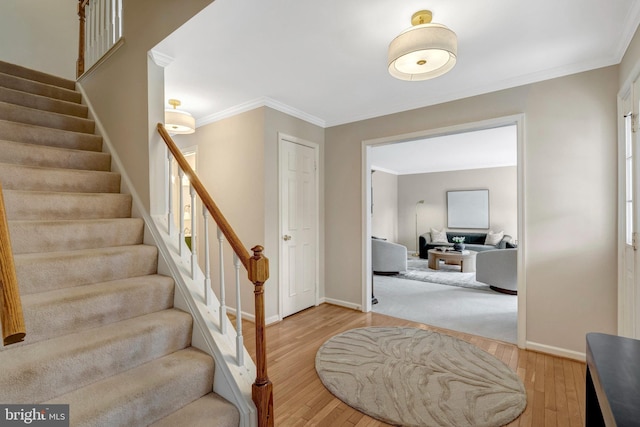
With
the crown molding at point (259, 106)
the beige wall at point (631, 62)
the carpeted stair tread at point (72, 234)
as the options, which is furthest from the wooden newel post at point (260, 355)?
the beige wall at point (631, 62)

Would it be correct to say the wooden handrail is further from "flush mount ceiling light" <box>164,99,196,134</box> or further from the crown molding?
the crown molding

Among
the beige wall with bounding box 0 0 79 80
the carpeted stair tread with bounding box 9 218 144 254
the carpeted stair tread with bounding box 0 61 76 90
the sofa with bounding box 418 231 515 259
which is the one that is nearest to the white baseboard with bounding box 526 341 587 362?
the carpeted stair tread with bounding box 9 218 144 254

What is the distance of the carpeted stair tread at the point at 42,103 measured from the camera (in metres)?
2.52

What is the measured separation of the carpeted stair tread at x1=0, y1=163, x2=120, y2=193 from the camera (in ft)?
6.45

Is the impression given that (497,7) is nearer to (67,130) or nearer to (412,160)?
(67,130)

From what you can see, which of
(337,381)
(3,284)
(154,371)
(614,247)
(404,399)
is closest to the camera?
(3,284)

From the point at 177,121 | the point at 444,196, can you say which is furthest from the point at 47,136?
the point at 444,196

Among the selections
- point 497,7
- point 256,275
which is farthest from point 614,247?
point 256,275

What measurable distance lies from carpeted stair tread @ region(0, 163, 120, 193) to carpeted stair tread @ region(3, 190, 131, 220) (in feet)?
0.48

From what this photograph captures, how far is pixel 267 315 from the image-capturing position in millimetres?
3291

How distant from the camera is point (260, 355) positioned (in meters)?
1.51

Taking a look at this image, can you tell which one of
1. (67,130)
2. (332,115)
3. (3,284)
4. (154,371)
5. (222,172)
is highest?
(332,115)

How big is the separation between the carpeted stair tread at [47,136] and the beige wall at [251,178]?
1324mm

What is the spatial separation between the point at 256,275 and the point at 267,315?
1.98m
